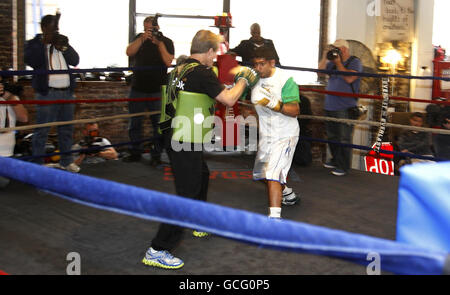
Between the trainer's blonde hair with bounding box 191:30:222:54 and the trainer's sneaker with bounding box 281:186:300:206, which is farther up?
the trainer's blonde hair with bounding box 191:30:222:54

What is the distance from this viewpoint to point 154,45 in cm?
550

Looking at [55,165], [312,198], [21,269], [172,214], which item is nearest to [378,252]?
[172,214]

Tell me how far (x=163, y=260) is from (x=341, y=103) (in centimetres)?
300

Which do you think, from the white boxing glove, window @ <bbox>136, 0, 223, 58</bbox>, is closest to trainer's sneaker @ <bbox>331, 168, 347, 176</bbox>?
the white boxing glove

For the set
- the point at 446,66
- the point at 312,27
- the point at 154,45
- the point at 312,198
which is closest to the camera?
the point at 312,198

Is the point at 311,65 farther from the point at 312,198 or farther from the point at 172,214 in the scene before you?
the point at 172,214

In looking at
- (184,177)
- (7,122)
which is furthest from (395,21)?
(184,177)

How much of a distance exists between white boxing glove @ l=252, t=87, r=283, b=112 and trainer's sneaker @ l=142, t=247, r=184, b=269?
1060 mm

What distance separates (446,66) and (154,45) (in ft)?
21.8

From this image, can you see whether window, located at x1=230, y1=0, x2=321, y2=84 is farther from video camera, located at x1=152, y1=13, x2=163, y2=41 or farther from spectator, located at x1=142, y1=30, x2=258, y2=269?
spectator, located at x1=142, y1=30, x2=258, y2=269

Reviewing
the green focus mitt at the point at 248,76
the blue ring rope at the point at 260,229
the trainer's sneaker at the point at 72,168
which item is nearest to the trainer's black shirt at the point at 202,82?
the green focus mitt at the point at 248,76

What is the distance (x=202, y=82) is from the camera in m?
2.95

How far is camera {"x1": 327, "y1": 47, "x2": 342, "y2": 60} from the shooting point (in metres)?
5.35

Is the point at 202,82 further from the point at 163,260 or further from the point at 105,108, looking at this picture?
the point at 105,108
